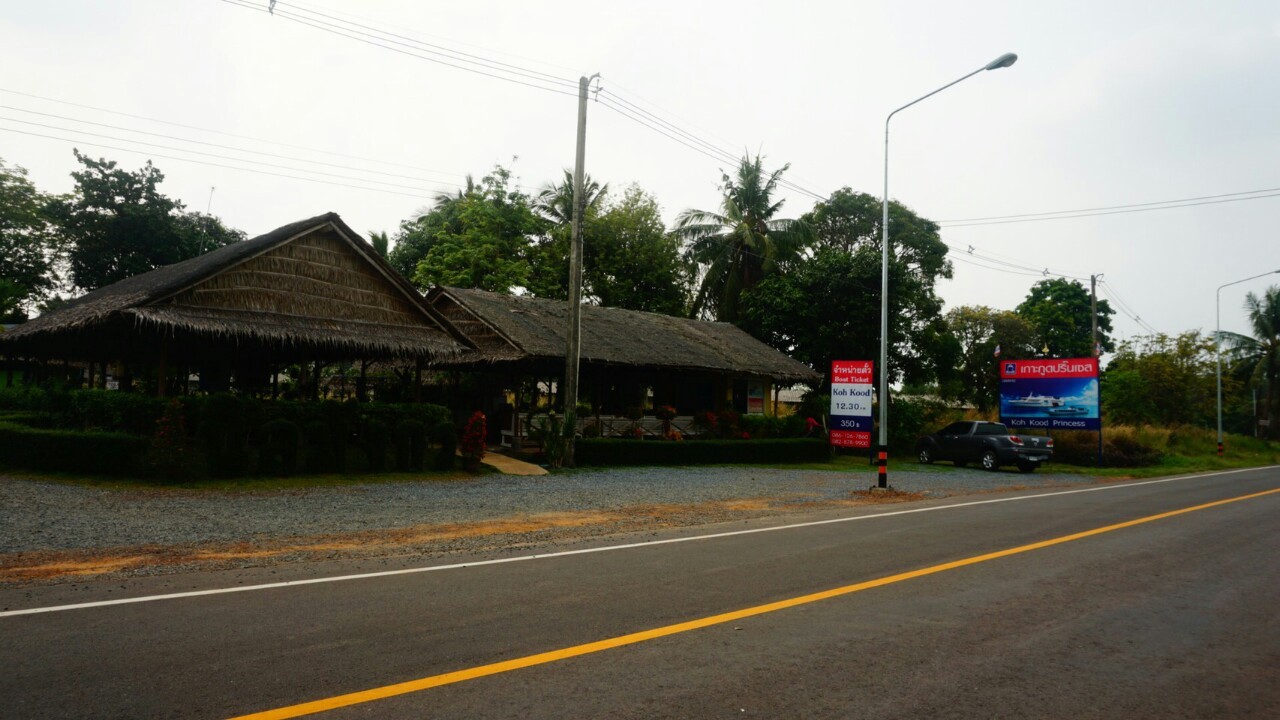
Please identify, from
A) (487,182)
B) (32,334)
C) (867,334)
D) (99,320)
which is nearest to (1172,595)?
(99,320)

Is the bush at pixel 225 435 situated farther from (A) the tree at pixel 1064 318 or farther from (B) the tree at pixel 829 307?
(A) the tree at pixel 1064 318

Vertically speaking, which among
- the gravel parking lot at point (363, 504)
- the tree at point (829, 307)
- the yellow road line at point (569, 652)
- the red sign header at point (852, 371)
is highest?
the tree at point (829, 307)

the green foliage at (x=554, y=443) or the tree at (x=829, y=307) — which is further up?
the tree at (x=829, y=307)

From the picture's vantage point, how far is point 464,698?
163 inches

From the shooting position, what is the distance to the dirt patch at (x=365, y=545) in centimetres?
782

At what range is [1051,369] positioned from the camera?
30281 millimetres

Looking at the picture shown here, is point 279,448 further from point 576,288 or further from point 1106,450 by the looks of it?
point 1106,450

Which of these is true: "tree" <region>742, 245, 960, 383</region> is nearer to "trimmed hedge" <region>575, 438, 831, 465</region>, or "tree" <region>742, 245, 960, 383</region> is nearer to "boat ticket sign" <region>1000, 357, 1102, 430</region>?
"boat ticket sign" <region>1000, 357, 1102, 430</region>

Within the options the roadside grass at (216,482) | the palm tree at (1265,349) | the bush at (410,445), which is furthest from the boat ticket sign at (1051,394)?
the palm tree at (1265,349)

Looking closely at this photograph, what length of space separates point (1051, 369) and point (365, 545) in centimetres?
2857

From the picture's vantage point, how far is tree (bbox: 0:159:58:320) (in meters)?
39.8

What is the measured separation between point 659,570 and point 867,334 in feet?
97.1

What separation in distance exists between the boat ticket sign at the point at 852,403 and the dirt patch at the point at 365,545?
10835mm

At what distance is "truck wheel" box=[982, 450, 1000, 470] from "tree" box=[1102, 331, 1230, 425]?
23.6 metres
